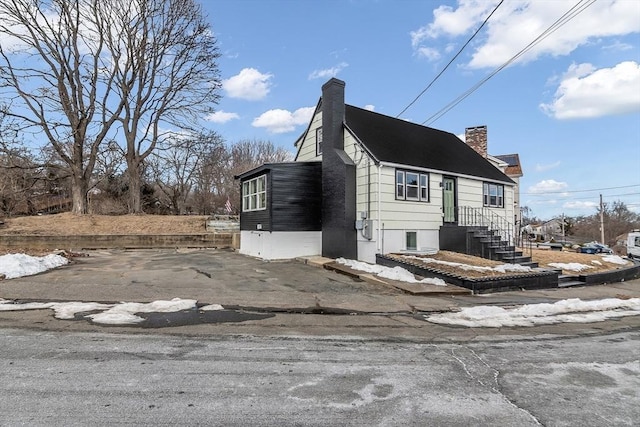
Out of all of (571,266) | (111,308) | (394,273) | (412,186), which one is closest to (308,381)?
(111,308)

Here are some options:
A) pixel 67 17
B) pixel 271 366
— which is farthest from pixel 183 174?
pixel 271 366

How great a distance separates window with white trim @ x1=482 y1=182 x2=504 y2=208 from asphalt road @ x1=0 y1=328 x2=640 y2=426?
1326 cm

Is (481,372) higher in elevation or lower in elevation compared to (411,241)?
lower

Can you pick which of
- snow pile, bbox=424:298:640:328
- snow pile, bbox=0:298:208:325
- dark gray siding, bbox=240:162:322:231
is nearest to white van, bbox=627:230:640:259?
snow pile, bbox=424:298:640:328

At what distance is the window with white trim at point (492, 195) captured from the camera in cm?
1770

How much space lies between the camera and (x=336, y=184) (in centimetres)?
1470

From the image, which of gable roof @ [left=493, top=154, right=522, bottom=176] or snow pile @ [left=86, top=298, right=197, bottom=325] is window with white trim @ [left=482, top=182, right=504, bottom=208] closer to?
snow pile @ [left=86, top=298, right=197, bottom=325]

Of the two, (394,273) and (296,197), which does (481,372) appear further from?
(296,197)

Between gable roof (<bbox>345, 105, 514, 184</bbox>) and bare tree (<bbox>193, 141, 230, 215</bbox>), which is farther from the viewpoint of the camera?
bare tree (<bbox>193, 141, 230, 215</bbox>)

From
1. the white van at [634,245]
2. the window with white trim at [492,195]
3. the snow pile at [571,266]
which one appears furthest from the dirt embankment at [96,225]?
Result: the white van at [634,245]

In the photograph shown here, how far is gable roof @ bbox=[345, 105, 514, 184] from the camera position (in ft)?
47.2

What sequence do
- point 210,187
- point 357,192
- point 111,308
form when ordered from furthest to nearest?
1. point 210,187
2. point 357,192
3. point 111,308

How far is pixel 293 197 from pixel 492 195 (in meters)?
9.96

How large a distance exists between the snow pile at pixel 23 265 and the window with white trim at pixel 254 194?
7.58 metres
